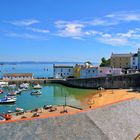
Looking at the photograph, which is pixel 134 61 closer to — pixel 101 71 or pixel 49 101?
pixel 101 71

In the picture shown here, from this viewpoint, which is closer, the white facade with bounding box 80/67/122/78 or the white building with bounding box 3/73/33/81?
the white facade with bounding box 80/67/122/78

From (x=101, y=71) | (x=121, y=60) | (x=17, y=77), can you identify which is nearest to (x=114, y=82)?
(x=101, y=71)

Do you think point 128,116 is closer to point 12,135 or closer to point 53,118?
point 53,118

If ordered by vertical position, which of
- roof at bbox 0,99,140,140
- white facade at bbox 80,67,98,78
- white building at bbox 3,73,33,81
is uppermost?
white facade at bbox 80,67,98,78

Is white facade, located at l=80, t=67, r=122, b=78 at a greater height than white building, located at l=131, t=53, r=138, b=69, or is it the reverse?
white building, located at l=131, t=53, r=138, b=69

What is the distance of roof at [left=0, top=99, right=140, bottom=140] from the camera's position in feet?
92.2

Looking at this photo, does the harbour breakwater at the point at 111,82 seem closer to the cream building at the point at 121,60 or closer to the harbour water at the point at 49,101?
the harbour water at the point at 49,101

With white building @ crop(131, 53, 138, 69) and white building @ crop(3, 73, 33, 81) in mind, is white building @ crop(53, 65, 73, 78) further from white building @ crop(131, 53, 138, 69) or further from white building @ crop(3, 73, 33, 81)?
white building @ crop(131, 53, 138, 69)

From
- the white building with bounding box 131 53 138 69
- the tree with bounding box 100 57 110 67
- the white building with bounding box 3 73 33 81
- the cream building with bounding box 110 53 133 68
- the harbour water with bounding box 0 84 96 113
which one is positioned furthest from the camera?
the tree with bounding box 100 57 110 67

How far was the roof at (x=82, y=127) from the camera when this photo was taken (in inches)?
1106

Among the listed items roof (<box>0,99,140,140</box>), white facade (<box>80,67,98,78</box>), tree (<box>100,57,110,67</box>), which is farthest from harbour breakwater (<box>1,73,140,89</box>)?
roof (<box>0,99,140,140</box>)

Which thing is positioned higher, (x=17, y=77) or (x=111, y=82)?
(x=17, y=77)

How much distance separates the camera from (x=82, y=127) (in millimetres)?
30406

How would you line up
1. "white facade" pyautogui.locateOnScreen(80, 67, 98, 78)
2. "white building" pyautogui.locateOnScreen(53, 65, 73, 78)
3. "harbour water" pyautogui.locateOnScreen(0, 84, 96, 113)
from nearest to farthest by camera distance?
1. "harbour water" pyautogui.locateOnScreen(0, 84, 96, 113)
2. "white facade" pyautogui.locateOnScreen(80, 67, 98, 78)
3. "white building" pyautogui.locateOnScreen(53, 65, 73, 78)
